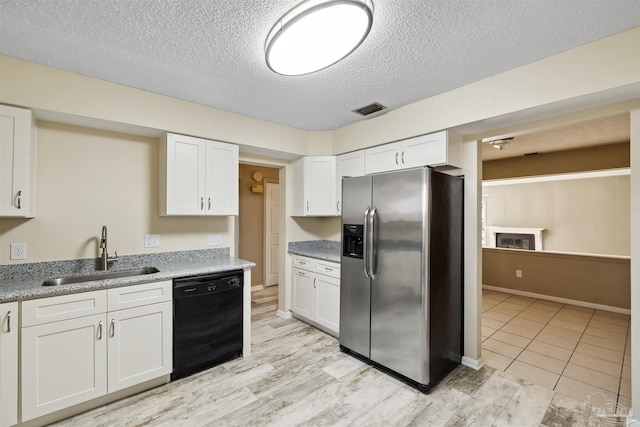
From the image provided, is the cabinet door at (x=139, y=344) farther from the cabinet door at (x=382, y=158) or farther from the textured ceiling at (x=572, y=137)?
the textured ceiling at (x=572, y=137)

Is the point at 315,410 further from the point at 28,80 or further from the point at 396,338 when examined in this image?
the point at 28,80

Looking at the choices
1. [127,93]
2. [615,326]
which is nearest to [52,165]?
[127,93]

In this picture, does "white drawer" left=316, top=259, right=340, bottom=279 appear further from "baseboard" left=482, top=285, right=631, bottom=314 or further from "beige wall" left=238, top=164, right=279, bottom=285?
"baseboard" left=482, top=285, right=631, bottom=314

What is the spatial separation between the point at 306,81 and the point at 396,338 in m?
2.33

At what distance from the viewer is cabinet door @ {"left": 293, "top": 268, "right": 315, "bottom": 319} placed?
3.59m

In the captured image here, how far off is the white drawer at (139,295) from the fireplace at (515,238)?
21.0 ft

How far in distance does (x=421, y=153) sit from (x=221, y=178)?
2061mm

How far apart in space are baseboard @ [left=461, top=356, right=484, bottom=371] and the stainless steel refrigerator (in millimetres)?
107

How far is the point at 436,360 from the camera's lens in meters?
2.37

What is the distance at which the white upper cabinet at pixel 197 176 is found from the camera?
2656 mm

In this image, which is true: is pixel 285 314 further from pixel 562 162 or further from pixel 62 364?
pixel 562 162

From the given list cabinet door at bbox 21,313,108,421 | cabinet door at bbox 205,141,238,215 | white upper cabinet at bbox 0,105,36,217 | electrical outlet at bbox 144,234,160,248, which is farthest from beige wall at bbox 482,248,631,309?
white upper cabinet at bbox 0,105,36,217

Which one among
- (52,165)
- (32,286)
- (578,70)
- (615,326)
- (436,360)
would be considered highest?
(578,70)

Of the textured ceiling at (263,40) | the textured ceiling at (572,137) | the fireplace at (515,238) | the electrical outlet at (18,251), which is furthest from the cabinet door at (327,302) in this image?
the fireplace at (515,238)
